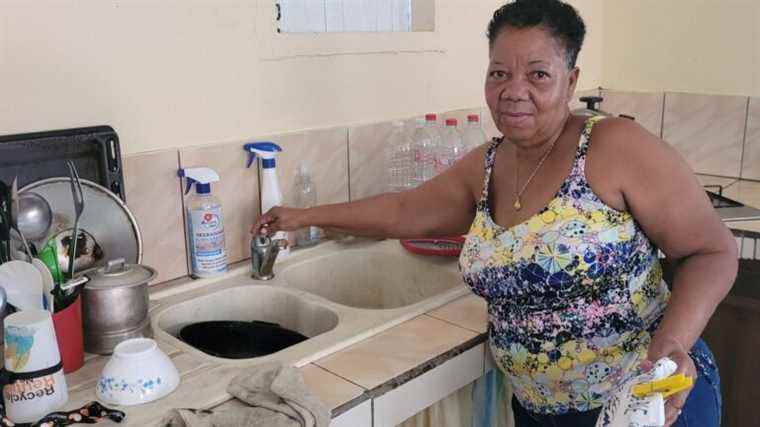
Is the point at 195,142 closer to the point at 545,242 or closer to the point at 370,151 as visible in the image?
the point at 370,151

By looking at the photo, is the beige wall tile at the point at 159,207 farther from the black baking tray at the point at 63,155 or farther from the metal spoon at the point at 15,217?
the metal spoon at the point at 15,217

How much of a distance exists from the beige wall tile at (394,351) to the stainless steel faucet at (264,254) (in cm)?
36

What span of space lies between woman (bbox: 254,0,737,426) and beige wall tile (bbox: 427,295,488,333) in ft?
0.25

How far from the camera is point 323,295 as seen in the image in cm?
173

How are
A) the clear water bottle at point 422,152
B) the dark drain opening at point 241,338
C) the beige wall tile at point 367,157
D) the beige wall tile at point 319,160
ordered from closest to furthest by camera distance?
the dark drain opening at point 241,338 < the beige wall tile at point 319,160 < the beige wall tile at point 367,157 < the clear water bottle at point 422,152

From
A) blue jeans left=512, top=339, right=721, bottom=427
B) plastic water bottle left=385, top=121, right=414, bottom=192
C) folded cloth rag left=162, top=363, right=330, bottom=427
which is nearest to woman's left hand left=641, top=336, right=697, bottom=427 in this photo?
blue jeans left=512, top=339, right=721, bottom=427

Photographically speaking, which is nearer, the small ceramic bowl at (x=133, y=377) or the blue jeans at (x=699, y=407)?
the small ceramic bowl at (x=133, y=377)

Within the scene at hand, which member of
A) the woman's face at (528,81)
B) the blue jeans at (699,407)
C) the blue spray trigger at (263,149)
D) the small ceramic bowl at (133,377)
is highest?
the woman's face at (528,81)

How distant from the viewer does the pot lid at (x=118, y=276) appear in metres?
1.14

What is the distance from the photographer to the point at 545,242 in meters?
1.13

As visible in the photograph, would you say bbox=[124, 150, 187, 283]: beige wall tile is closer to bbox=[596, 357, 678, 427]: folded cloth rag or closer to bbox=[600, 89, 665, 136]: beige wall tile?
bbox=[596, 357, 678, 427]: folded cloth rag

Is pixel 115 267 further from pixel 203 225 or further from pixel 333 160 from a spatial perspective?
pixel 333 160

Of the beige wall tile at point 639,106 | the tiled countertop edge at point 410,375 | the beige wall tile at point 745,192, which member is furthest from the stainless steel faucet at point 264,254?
the beige wall tile at point 639,106

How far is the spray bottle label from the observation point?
1.47 metres
